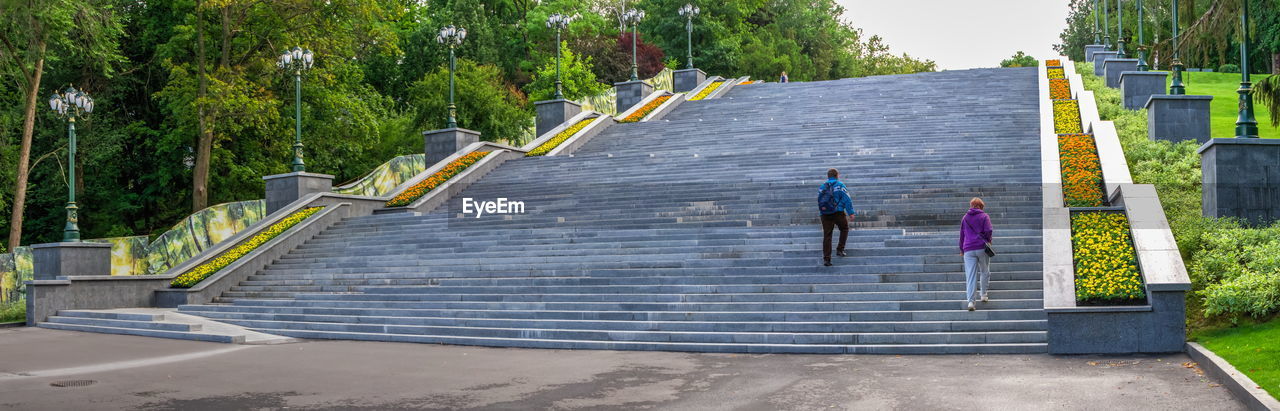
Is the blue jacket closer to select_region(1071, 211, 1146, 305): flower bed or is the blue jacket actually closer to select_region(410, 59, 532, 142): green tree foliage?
select_region(1071, 211, 1146, 305): flower bed

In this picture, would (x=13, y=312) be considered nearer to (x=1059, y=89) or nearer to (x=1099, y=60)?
(x=1059, y=89)

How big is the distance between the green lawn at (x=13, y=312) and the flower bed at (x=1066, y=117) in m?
21.4

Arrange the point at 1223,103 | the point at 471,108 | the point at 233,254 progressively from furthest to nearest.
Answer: the point at 1223,103
the point at 471,108
the point at 233,254

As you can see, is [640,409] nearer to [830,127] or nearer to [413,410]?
[413,410]

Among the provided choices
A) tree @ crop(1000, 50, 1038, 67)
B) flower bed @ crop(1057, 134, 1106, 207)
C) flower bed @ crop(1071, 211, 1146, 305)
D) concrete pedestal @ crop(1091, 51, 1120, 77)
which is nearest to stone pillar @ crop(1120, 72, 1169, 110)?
flower bed @ crop(1057, 134, 1106, 207)

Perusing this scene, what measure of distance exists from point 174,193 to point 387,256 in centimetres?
2160

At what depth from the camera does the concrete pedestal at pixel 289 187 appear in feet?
78.6

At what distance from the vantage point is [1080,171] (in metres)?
17.4

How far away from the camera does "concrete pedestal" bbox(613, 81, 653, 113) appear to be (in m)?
37.0

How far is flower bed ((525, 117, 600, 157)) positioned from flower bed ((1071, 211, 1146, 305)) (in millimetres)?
16911

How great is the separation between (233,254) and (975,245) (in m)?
14.4

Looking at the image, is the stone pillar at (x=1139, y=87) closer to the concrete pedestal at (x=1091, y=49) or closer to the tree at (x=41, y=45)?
the concrete pedestal at (x=1091, y=49)

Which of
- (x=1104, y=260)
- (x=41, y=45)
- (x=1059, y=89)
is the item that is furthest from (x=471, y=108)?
(x=1104, y=260)

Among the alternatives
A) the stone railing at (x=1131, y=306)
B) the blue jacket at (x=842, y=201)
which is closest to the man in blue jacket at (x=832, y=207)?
the blue jacket at (x=842, y=201)
